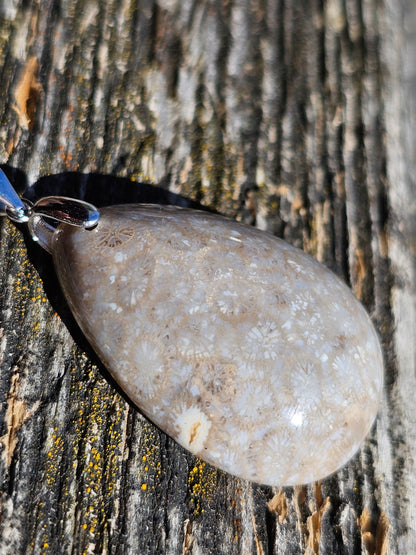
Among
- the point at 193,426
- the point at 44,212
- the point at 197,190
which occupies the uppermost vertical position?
the point at 44,212

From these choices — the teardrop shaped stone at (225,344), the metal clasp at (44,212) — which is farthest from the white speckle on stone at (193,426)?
the metal clasp at (44,212)

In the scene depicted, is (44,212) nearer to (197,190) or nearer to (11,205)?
(11,205)

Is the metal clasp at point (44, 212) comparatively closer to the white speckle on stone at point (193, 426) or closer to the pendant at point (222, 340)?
the pendant at point (222, 340)

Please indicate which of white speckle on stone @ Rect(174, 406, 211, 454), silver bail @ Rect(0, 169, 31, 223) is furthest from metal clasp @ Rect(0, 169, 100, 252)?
white speckle on stone @ Rect(174, 406, 211, 454)

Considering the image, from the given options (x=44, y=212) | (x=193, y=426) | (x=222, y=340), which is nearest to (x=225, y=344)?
(x=222, y=340)

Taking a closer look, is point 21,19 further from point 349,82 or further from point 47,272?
point 349,82

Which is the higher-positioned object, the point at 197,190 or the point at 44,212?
the point at 44,212

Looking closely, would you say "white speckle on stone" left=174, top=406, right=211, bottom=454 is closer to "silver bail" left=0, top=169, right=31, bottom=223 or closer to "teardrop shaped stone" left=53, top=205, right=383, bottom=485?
"teardrop shaped stone" left=53, top=205, right=383, bottom=485

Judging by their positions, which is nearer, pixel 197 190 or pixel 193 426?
pixel 193 426

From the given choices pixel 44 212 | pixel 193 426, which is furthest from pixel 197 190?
pixel 193 426
